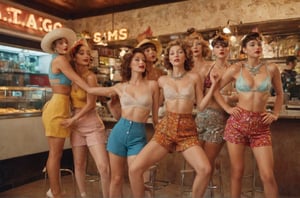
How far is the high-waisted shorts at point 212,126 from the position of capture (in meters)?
3.03

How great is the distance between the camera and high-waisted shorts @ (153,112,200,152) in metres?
2.52

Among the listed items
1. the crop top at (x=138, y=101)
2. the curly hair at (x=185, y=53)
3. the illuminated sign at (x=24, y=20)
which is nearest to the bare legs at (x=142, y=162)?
the crop top at (x=138, y=101)

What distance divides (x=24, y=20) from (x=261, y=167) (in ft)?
14.1

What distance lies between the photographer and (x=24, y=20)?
5.14 metres

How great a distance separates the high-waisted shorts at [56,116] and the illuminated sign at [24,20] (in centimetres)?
231

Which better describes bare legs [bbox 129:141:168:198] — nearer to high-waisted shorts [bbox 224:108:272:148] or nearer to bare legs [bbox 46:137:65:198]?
high-waisted shorts [bbox 224:108:272:148]

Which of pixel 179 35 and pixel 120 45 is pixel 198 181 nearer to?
pixel 179 35

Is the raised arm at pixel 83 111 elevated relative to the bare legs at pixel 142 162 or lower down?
elevated

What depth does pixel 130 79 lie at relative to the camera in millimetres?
2828

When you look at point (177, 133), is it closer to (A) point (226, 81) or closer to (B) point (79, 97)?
(A) point (226, 81)

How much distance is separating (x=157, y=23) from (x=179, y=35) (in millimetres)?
507

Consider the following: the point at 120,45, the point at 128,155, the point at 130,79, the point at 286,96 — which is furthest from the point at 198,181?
the point at 120,45

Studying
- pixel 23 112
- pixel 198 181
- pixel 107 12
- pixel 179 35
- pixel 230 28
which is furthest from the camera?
pixel 107 12

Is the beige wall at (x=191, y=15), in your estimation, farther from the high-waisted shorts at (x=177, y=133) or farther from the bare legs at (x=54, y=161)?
the bare legs at (x=54, y=161)
